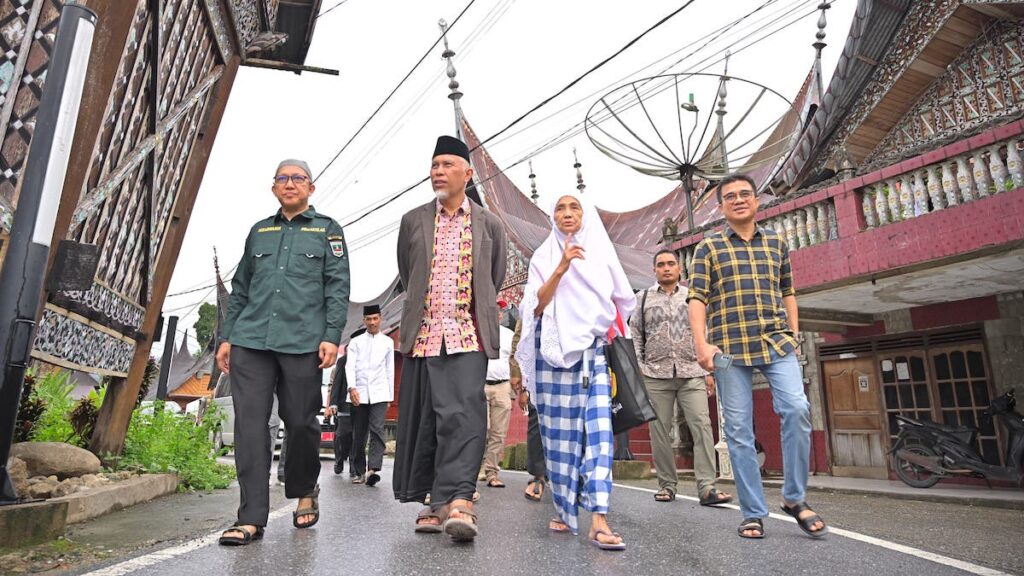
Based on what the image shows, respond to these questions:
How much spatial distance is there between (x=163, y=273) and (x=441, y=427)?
146 inches

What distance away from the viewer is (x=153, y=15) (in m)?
4.45

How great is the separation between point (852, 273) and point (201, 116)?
6.47m

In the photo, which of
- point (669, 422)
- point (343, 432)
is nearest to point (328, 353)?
point (669, 422)

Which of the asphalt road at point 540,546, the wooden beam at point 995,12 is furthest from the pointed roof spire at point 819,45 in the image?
the asphalt road at point 540,546

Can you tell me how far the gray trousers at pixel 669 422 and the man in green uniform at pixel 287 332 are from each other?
101 inches

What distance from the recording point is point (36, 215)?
9.13 feet

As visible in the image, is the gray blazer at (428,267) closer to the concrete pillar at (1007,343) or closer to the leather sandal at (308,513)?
the leather sandal at (308,513)

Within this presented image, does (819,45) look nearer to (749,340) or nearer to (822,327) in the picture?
(822,327)

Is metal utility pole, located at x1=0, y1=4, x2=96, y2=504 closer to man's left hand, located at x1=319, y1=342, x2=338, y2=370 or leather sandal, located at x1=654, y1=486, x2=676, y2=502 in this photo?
man's left hand, located at x1=319, y1=342, x2=338, y2=370

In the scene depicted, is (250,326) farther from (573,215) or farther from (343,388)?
(343,388)

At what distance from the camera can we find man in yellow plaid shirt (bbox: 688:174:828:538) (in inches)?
132

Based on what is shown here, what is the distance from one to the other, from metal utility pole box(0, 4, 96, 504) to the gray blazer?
4.71 ft

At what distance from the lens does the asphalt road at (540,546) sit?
2453 mm

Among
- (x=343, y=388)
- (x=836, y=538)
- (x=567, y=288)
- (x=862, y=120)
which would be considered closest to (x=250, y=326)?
(x=567, y=288)
